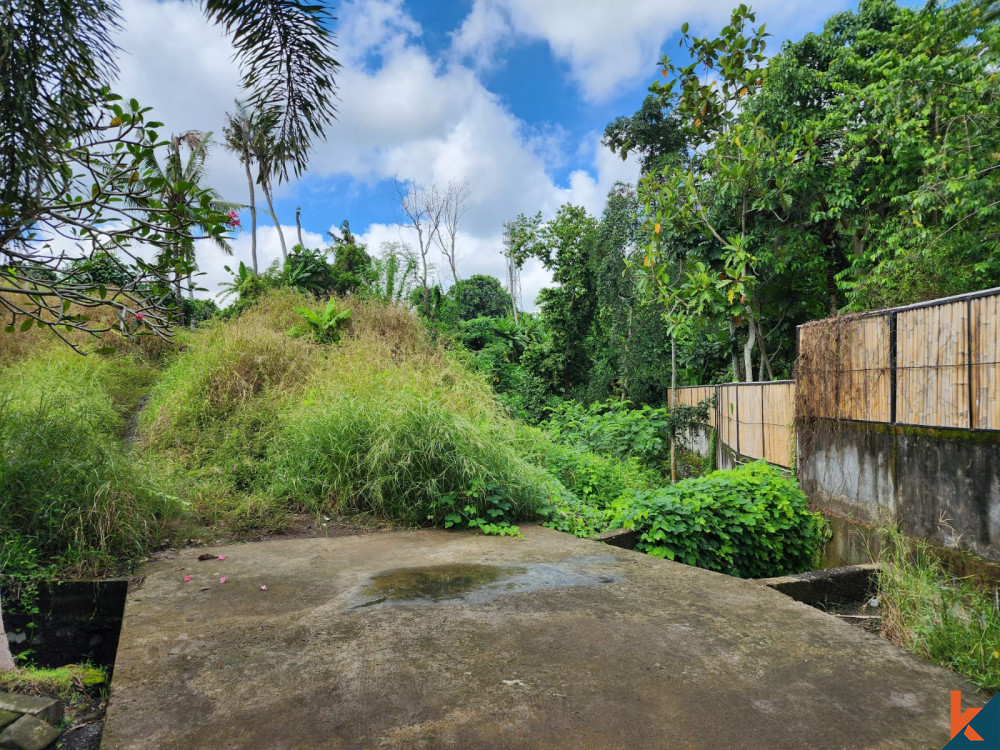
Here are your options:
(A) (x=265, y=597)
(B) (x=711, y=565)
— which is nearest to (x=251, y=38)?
(A) (x=265, y=597)

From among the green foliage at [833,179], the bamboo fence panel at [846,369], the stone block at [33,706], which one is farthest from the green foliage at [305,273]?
the stone block at [33,706]

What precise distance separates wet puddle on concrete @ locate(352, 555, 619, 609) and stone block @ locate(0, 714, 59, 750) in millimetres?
1278

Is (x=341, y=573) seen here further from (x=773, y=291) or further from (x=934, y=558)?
(x=773, y=291)

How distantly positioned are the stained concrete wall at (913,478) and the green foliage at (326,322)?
759cm

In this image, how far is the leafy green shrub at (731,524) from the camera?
4867 millimetres

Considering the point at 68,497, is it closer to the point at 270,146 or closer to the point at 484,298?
the point at 270,146

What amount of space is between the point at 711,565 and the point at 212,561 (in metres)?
3.83

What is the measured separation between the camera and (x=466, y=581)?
11.4 feet

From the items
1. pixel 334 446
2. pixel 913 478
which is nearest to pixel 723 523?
pixel 913 478

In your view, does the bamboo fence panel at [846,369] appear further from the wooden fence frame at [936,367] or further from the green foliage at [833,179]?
the green foliage at [833,179]

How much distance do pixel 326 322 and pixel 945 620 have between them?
372 inches

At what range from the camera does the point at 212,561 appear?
152 inches

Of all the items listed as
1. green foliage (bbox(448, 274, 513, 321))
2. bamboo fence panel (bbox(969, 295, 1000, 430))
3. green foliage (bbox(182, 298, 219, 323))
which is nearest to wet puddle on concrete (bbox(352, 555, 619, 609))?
bamboo fence panel (bbox(969, 295, 1000, 430))

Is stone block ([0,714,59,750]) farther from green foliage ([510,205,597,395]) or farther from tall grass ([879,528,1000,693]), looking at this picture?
green foliage ([510,205,597,395])
